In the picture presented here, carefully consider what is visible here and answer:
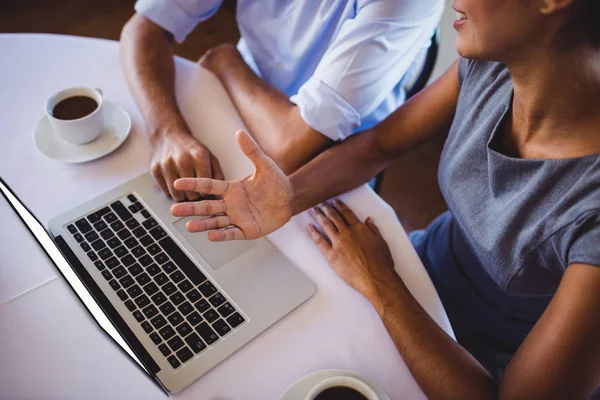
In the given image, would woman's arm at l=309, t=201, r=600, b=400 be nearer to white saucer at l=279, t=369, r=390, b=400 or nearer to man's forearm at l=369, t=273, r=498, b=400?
man's forearm at l=369, t=273, r=498, b=400

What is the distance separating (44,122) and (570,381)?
1036 mm

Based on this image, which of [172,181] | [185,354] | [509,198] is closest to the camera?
[185,354]

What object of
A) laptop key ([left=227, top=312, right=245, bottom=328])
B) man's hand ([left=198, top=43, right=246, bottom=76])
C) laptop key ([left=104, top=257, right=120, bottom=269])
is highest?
man's hand ([left=198, top=43, right=246, bottom=76])

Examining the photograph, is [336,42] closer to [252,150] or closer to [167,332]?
[252,150]

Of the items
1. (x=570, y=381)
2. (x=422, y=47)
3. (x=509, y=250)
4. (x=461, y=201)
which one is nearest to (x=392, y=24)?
(x=422, y=47)

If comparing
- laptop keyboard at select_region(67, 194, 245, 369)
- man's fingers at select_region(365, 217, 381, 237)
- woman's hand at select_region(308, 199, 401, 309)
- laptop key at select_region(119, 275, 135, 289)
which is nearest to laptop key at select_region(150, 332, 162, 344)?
laptop keyboard at select_region(67, 194, 245, 369)

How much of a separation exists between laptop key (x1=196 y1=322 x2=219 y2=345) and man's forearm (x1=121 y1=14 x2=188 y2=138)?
0.44 metres

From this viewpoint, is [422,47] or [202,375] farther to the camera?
[422,47]

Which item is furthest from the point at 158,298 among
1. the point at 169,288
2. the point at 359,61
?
the point at 359,61

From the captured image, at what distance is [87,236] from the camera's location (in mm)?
856

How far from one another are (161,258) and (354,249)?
33 centimetres

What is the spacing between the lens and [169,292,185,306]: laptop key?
30.7 inches

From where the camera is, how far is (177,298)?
0.79 meters

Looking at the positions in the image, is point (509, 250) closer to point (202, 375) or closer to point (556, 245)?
point (556, 245)
